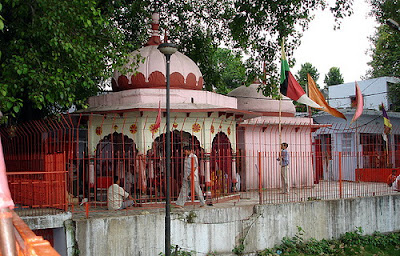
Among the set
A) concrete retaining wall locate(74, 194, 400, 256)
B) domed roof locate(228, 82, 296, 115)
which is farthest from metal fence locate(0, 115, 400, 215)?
domed roof locate(228, 82, 296, 115)

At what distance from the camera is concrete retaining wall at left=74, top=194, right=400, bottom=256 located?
28.6ft

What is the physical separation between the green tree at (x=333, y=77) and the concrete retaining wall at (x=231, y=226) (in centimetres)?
2831

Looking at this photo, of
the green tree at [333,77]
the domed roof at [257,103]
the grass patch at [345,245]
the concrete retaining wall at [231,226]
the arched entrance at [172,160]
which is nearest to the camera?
the concrete retaining wall at [231,226]

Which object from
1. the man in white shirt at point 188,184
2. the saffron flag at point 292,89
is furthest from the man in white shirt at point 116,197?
the saffron flag at point 292,89

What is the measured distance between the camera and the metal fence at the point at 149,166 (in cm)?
928

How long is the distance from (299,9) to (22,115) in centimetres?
979

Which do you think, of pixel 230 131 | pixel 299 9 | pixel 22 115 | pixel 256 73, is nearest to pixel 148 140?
pixel 230 131

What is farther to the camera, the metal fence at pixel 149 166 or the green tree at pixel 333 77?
the green tree at pixel 333 77

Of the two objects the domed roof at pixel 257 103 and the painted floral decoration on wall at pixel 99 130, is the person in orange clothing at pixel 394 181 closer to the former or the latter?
the domed roof at pixel 257 103

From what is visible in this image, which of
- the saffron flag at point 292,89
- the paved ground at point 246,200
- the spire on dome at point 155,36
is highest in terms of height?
the spire on dome at point 155,36

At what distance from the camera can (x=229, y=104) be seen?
13.8m

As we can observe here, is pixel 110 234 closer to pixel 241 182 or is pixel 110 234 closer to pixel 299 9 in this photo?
pixel 241 182

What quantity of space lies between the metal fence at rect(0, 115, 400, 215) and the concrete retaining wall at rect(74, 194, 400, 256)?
1.80 ft

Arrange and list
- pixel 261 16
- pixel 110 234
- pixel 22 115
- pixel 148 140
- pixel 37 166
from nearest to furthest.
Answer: pixel 110 234
pixel 37 166
pixel 148 140
pixel 22 115
pixel 261 16
